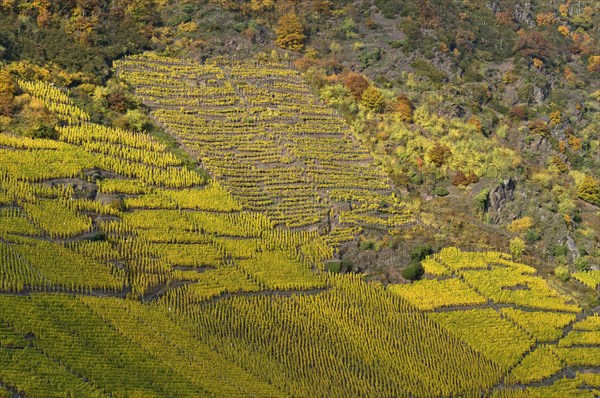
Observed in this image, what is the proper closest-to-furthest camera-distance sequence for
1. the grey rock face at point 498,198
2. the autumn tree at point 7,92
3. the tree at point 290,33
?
the autumn tree at point 7,92
the grey rock face at point 498,198
the tree at point 290,33

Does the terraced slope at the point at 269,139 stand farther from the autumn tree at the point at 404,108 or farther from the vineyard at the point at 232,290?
the autumn tree at the point at 404,108

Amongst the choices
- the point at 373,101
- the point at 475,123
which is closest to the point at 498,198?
the point at 475,123

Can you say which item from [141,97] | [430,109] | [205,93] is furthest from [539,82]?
[141,97]

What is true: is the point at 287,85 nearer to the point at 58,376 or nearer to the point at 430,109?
the point at 430,109

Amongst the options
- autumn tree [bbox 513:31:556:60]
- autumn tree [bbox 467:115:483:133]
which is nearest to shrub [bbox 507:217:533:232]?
autumn tree [bbox 467:115:483:133]

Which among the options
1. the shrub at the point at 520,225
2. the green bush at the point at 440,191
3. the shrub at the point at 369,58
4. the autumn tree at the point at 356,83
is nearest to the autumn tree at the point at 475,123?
the autumn tree at the point at 356,83

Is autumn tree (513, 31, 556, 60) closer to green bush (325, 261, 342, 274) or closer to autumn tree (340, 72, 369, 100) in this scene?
autumn tree (340, 72, 369, 100)

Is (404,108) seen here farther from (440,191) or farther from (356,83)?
(440,191)
